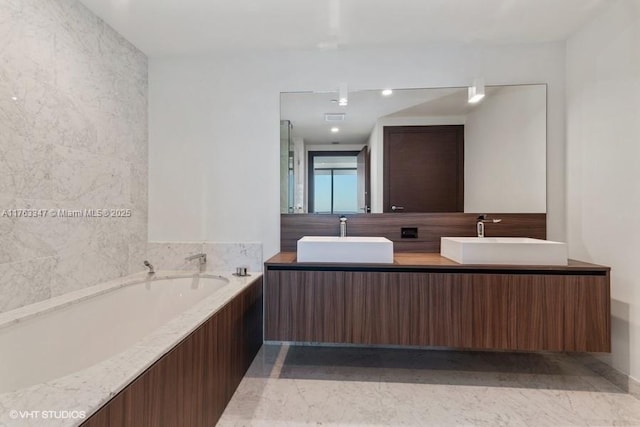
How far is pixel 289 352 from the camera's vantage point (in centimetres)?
227

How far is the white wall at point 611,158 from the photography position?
67.6 inches

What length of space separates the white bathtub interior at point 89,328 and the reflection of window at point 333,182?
0.90 m

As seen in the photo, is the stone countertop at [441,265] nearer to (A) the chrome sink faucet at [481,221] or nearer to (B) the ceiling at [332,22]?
(A) the chrome sink faucet at [481,221]

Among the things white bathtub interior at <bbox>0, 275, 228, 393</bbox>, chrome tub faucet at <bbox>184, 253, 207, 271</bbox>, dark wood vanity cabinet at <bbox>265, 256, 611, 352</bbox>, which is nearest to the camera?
white bathtub interior at <bbox>0, 275, 228, 393</bbox>

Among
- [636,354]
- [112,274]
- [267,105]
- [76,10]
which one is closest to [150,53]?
[76,10]

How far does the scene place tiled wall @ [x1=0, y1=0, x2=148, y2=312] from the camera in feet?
4.78

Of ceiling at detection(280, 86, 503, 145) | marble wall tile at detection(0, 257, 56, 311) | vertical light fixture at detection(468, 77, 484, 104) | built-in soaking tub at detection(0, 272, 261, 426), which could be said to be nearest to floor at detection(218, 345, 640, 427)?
built-in soaking tub at detection(0, 272, 261, 426)

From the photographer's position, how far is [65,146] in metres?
1.72

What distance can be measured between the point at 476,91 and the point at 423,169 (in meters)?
0.64

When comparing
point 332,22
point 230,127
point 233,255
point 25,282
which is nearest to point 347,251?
point 233,255

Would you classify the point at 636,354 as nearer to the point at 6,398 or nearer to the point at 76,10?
the point at 6,398

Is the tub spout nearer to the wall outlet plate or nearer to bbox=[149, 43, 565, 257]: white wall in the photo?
bbox=[149, 43, 565, 257]: white wall

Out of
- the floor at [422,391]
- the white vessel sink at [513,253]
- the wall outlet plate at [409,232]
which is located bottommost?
the floor at [422,391]

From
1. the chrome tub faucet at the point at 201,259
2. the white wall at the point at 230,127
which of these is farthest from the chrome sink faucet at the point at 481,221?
the chrome tub faucet at the point at 201,259
